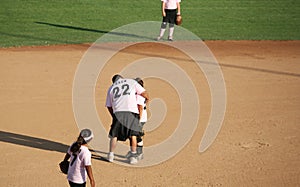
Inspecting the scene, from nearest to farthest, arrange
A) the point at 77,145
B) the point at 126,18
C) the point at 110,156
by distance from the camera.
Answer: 1. the point at 77,145
2. the point at 110,156
3. the point at 126,18

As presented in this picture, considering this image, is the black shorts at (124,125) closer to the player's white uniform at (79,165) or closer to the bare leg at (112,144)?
the bare leg at (112,144)

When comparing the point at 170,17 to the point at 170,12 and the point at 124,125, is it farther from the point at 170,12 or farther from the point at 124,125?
the point at 124,125

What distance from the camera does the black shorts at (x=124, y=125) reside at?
35.8 ft

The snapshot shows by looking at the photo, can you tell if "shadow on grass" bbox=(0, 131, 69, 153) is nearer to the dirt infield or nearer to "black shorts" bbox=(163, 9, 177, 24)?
the dirt infield

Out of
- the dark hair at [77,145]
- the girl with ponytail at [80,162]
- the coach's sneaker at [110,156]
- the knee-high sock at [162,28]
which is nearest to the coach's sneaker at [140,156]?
the coach's sneaker at [110,156]

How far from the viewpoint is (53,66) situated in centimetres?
1764

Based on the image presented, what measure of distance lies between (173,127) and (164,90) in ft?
8.67

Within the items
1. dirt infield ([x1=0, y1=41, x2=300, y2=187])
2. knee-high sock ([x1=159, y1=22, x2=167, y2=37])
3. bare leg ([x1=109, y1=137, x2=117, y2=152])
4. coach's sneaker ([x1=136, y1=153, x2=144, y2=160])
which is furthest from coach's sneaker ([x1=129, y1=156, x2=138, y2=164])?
knee-high sock ([x1=159, y1=22, x2=167, y2=37])

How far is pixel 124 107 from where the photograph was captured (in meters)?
10.9

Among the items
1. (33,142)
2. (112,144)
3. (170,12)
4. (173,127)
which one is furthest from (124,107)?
(170,12)

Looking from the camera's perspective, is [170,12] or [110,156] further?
[170,12]

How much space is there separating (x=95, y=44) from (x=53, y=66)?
3072mm

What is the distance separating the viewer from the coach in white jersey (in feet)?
35.6

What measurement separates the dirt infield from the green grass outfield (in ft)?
8.04
